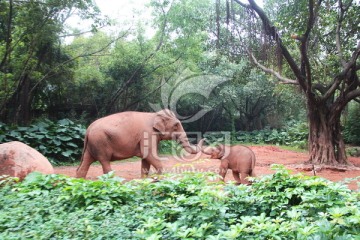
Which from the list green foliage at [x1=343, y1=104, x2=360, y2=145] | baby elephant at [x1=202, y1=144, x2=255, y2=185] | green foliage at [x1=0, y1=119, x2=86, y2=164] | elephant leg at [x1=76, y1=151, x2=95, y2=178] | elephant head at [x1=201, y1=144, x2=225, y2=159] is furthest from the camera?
green foliage at [x1=343, y1=104, x2=360, y2=145]

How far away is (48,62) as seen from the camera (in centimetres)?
1373

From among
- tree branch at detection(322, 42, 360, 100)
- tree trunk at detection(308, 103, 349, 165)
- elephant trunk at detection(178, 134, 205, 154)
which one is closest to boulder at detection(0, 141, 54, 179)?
elephant trunk at detection(178, 134, 205, 154)

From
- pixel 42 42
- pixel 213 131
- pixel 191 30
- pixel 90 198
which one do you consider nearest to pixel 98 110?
pixel 42 42

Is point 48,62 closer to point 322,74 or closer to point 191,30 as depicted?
point 191,30

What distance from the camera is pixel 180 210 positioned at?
116 inches

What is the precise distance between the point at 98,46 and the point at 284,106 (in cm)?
1387

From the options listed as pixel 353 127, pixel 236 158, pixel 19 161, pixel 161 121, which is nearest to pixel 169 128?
pixel 161 121

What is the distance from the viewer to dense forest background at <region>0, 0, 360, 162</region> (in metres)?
10.4

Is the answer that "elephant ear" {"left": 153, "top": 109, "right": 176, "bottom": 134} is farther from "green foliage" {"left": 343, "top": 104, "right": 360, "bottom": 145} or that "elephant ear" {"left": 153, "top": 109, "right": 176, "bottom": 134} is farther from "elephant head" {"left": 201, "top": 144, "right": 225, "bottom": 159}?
"green foliage" {"left": 343, "top": 104, "right": 360, "bottom": 145}

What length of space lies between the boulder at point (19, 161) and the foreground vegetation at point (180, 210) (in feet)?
5.16

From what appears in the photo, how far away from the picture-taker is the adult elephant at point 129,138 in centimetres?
692

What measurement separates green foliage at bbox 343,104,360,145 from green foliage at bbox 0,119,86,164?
14.8 meters

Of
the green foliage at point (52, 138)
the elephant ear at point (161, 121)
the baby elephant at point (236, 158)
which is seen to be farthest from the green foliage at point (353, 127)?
the elephant ear at point (161, 121)

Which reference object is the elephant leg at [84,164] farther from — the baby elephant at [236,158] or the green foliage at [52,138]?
the green foliage at [52,138]
